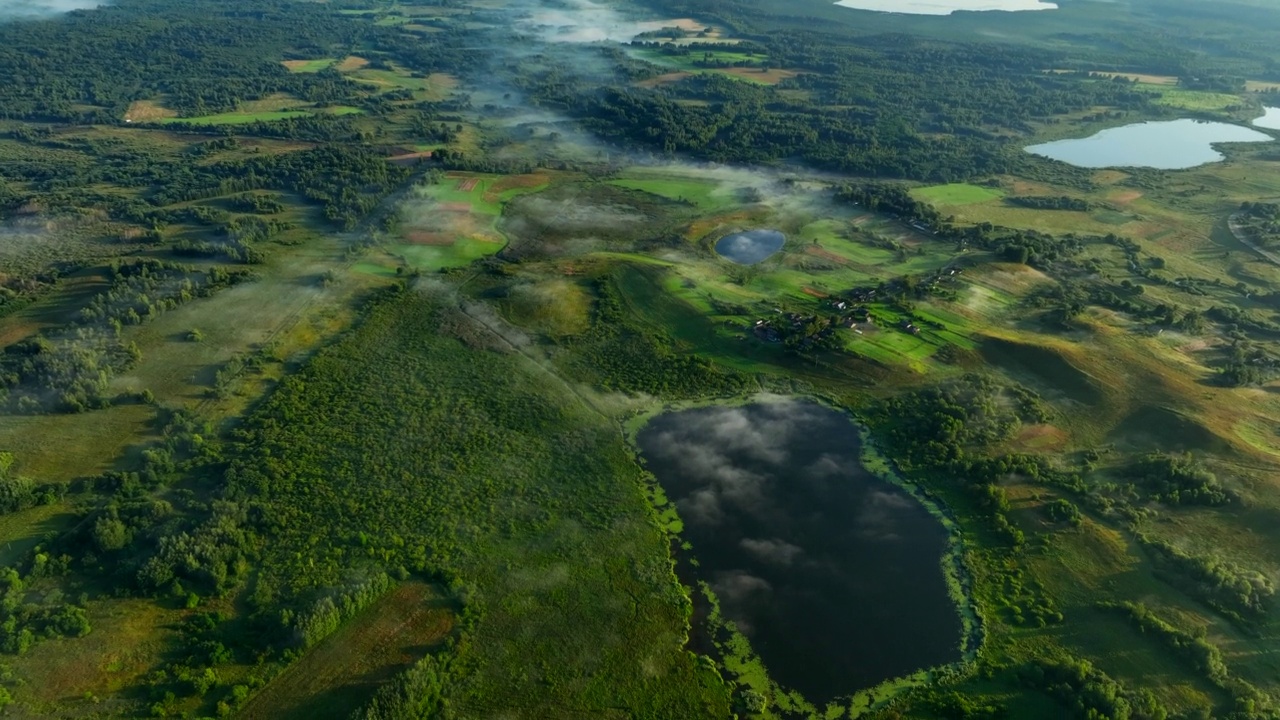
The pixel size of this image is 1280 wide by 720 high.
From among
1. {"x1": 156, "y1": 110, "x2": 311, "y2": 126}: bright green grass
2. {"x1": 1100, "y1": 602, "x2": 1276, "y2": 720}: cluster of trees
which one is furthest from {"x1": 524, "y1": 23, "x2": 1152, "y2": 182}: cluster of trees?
{"x1": 1100, "y1": 602, "x2": 1276, "y2": 720}: cluster of trees

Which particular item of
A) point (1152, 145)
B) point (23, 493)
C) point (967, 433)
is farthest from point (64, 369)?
point (1152, 145)

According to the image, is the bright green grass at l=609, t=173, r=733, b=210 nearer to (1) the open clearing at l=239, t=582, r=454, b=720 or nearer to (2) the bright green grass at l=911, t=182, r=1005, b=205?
(2) the bright green grass at l=911, t=182, r=1005, b=205

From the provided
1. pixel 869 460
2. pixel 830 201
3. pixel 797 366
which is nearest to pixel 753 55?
pixel 830 201

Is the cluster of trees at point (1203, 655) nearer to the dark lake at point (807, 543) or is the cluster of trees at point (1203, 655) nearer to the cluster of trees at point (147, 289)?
the dark lake at point (807, 543)

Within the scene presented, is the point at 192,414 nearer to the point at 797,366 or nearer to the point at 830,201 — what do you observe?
the point at 797,366

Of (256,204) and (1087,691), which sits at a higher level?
(256,204)

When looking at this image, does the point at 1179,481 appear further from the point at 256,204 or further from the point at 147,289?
the point at 256,204
